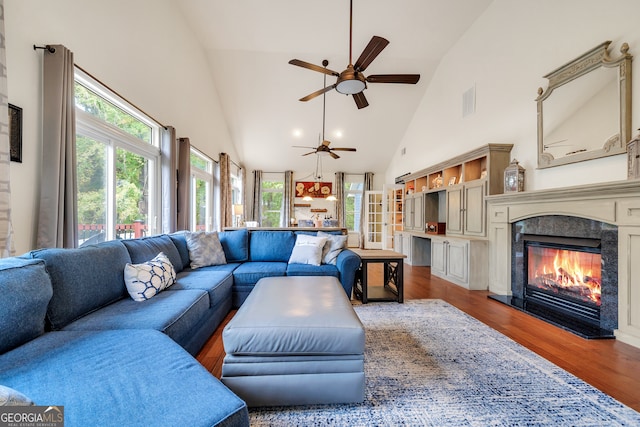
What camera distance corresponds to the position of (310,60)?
5312 millimetres

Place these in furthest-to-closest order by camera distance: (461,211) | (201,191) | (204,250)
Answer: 1. (201,191)
2. (461,211)
3. (204,250)

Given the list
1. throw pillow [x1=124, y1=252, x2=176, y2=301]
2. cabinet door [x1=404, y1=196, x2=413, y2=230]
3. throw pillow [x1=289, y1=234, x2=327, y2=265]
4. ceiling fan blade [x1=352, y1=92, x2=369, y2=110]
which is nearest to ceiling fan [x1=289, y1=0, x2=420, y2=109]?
ceiling fan blade [x1=352, y1=92, x2=369, y2=110]

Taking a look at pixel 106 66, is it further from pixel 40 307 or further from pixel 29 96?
pixel 40 307

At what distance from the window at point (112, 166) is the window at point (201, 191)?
125 centimetres

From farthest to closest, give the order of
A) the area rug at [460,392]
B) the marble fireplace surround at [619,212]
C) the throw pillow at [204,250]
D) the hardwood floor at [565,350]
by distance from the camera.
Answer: the throw pillow at [204,250] → the marble fireplace surround at [619,212] → the hardwood floor at [565,350] → the area rug at [460,392]

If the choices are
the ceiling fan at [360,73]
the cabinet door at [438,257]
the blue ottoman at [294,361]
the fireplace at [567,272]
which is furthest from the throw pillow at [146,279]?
the cabinet door at [438,257]

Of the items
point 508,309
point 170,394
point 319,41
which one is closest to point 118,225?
point 170,394

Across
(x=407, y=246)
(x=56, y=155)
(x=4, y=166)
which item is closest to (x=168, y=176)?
(x=56, y=155)

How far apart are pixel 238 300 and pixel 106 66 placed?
9.31 ft

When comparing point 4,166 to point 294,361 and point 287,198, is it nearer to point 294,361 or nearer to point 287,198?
point 294,361

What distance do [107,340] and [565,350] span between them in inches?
129

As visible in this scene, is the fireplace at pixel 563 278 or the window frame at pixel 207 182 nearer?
the fireplace at pixel 563 278

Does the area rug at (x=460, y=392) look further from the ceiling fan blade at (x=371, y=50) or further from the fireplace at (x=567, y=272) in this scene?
the ceiling fan blade at (x=371, y=50)

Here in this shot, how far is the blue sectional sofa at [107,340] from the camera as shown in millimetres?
880
